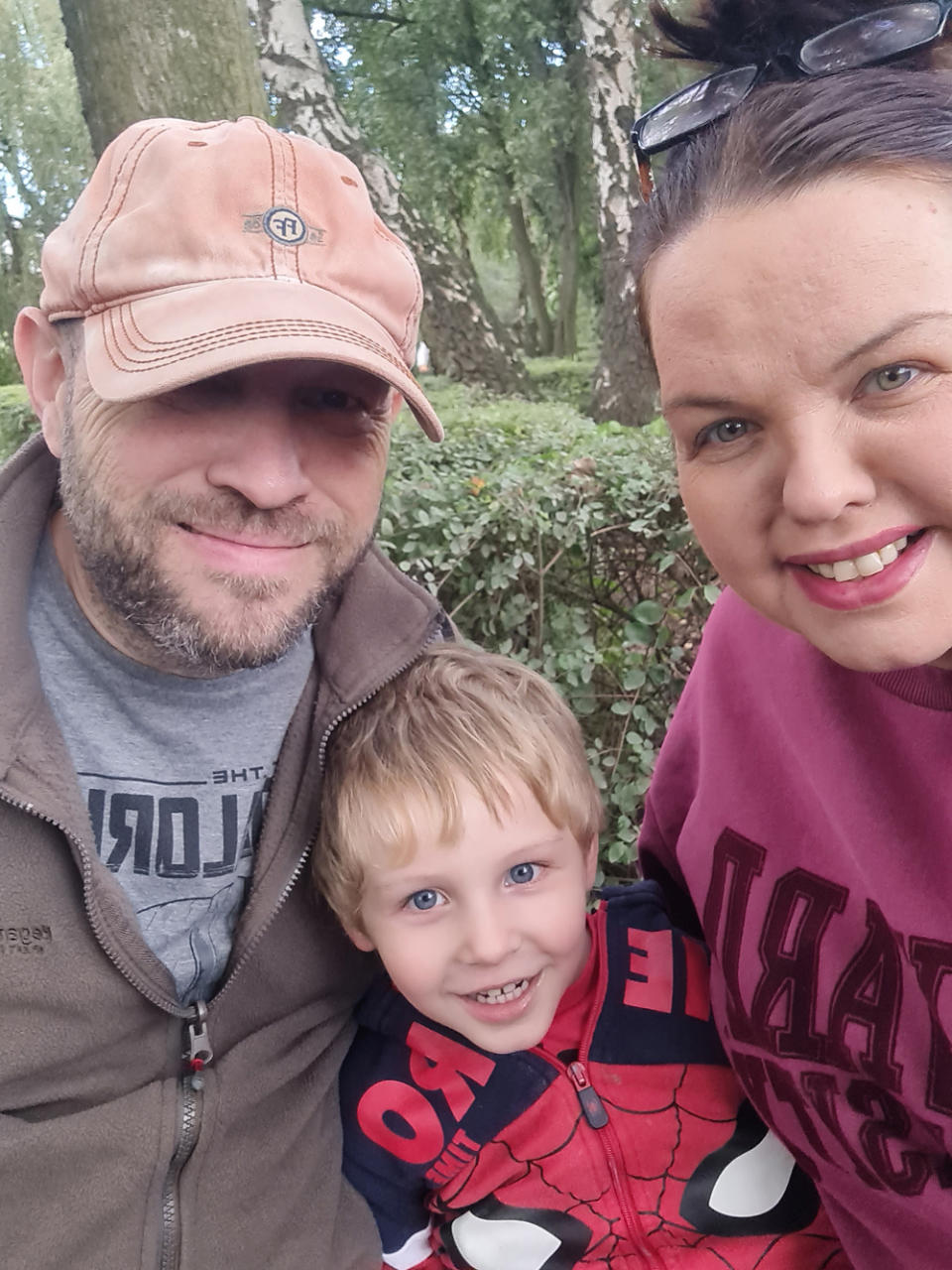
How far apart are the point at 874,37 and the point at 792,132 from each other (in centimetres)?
19

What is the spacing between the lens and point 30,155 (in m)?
19.4

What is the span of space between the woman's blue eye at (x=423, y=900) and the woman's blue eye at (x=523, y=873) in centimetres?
14

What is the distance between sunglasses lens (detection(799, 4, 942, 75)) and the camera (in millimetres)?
1051

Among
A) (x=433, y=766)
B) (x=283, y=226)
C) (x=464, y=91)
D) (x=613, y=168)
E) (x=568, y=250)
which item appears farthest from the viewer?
(x=568, y=250)

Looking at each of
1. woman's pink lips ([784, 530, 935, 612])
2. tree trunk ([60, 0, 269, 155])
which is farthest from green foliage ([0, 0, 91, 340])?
woman's pink lips ([784, 530, 935, 612])

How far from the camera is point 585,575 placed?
3.03 metres

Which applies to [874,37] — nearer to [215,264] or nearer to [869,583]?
[869,583]

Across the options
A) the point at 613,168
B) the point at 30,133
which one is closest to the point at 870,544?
the point at 613,168

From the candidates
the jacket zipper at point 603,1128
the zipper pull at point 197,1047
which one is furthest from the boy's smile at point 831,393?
the zipper pull at point 197,1047

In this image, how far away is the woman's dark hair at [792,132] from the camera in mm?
968

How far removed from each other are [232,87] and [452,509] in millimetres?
1598

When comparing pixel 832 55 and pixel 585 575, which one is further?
pixel 585 575

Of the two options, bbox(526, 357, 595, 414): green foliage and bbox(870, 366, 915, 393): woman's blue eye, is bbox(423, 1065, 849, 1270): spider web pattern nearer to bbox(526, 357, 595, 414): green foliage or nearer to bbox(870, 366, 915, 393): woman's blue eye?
bbox(870, 366, 915, 393): woman's blue eye

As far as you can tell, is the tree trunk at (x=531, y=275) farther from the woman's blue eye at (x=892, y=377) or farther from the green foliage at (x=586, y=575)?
the woman's blue eye at (x=892, y=377)
